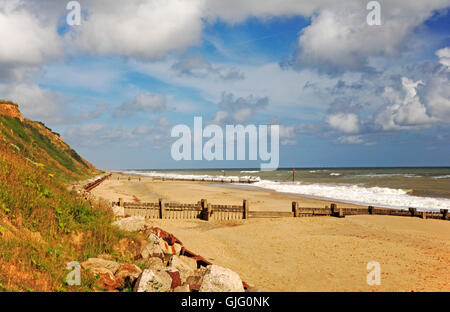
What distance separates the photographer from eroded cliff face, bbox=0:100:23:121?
4449 cm

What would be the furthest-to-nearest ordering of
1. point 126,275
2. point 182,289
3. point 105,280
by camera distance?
point 126,275, point 105,280, point 182,289

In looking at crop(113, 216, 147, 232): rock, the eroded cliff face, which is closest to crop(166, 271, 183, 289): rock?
crop(113, 216, 147, 232): rock

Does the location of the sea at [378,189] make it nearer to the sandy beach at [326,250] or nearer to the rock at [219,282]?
the sandy beach at [326,250]

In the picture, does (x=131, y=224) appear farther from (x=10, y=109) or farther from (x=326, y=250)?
(x=10, y=109)

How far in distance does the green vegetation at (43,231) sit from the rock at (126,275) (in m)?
0.60

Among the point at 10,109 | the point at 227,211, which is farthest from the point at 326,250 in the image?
the point at 10,109

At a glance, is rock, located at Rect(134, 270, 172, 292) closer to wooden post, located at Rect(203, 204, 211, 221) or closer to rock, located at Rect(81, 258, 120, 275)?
rock, located at Rect(81, 258, 120, 275)

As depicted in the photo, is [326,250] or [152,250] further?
[326,250]

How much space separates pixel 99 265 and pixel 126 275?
2.50ft

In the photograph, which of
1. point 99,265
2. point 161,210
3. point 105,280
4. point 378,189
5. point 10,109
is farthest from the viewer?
point 10,109

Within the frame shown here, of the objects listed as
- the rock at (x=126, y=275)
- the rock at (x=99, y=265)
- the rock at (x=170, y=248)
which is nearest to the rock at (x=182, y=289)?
the rock at (x=126, y=275)

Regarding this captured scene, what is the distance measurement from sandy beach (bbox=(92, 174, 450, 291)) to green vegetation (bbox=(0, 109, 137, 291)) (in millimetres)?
4340

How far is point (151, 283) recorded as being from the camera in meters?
6.70
